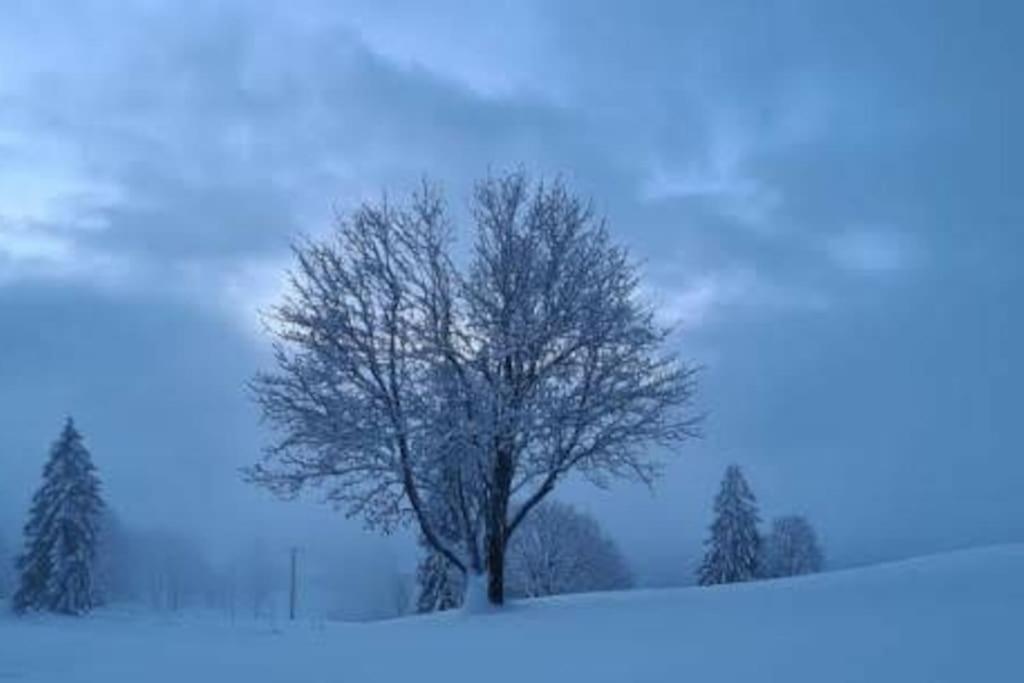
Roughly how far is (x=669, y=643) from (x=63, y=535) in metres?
52.7

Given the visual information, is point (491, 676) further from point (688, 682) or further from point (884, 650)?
point (884, 650)

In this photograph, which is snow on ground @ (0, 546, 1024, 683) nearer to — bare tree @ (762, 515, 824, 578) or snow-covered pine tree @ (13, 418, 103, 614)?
snow-covered pine tree @ (13, 418, 103, 614)

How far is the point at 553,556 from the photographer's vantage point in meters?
67.2

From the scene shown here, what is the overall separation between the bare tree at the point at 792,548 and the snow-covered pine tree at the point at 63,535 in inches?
1741

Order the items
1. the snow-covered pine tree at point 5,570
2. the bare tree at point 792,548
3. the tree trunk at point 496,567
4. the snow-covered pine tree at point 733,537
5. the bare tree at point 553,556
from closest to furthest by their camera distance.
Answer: the tree trunk at point 496,567
the snow-covered pine tree at point 733,537
the bare tree at point 553,556
the bare tree at point 792,548
the snow-covered pine tree at point 5,570

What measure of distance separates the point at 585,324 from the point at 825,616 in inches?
428

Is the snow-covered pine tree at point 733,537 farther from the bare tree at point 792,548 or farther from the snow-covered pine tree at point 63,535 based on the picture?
the snow-covered pine tree at point 63,535

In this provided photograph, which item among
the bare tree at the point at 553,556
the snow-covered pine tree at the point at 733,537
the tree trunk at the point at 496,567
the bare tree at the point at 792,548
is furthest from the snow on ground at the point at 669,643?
the bare tree at the point at 792,548

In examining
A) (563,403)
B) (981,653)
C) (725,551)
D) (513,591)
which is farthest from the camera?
(513,591)

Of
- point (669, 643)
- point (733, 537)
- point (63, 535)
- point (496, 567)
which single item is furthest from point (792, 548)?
point (669, 643)

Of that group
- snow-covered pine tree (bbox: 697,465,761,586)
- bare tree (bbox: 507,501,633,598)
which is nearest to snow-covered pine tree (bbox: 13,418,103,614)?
bare tree (bbox: 507,501,633,598)

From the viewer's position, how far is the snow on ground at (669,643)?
1200cm

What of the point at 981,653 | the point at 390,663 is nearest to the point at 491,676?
the point at 390,663

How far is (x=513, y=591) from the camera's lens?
206 ft
